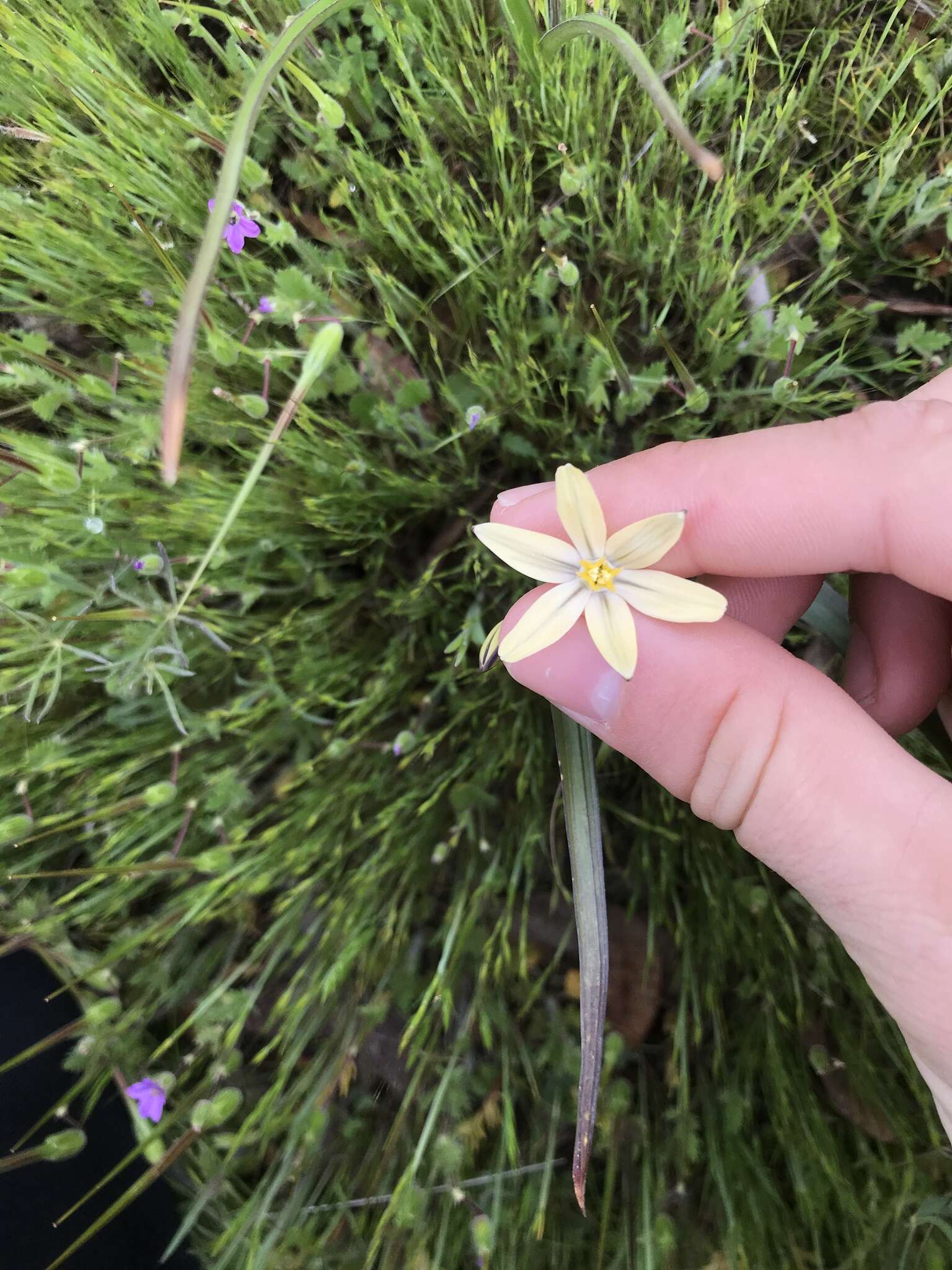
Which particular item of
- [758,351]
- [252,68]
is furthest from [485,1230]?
[252,68]

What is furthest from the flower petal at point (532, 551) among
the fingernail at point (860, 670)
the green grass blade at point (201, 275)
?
the fingernail at point (860, 670)

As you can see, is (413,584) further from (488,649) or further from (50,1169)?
(50,1169)

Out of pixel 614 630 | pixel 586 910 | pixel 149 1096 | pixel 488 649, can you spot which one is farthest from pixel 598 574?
pixel 149 1096

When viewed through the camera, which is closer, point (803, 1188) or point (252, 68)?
point (252, 68)

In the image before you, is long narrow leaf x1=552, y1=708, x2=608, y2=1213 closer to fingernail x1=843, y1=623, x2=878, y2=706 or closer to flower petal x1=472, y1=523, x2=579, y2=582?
flower petal x1=472, y1=523, x2=579, y2=582

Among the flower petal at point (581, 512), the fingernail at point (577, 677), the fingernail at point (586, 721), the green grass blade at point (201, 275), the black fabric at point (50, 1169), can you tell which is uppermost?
the green grass blade at point (201, 275)

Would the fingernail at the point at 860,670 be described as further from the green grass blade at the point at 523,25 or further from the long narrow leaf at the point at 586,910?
the green grass blade at the point at 523,25

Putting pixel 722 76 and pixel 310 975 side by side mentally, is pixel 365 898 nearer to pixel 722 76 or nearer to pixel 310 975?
pixel 310 975
